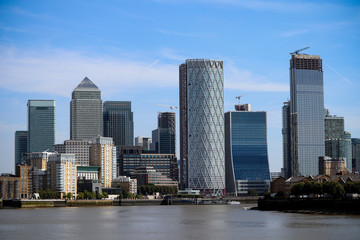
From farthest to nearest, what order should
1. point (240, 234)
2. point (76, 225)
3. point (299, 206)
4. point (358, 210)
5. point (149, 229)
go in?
point (299, 206) < point (358, 210) < point (76, 225) < point (149, 229) < point (240, 234)

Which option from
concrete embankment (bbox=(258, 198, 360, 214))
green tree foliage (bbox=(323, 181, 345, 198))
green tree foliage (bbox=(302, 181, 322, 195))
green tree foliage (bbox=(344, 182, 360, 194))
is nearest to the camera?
concrete embankment (bbox=(258, 198, 360, 214))

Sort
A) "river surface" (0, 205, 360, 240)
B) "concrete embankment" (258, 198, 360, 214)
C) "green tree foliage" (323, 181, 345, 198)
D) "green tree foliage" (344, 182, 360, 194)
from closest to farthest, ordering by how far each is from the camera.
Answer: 1. "river surface" (0, 205, 360, 240)
2. "concrete embankment" (258, 198, 360, 214)
3. "green tree foliage" (344, 182, 360, 194)
4. "green tree foliage" (323, 181, 345, 198)

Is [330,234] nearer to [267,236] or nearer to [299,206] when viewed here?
[267,236]

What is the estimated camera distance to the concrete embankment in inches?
6058

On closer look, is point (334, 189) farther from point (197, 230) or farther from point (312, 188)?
point (197, 230)

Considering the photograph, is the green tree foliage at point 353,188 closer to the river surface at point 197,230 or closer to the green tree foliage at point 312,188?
the green tree foliage at point 312,188

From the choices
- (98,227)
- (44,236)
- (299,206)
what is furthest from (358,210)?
(44,236)

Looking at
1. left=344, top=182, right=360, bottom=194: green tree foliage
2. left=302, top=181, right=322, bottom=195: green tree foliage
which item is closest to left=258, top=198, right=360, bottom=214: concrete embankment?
left=302, top=181, right=322, bottom=195: green tree foliage

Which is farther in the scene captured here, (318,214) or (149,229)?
(318,214)

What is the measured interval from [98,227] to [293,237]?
41.2 m

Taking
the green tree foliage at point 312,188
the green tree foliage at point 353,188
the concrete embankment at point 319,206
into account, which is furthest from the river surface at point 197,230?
the green tree foliage at point 312,188

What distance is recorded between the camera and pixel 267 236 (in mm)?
105062

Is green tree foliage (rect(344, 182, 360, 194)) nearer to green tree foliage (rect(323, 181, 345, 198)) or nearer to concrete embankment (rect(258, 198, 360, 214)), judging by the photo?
green tree foliage (rect(323, 181, 345, 198))

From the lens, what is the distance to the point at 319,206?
6634 inches
